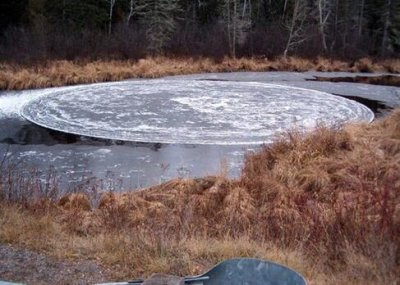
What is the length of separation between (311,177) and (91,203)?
366cm

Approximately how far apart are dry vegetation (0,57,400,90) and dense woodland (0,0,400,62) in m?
1.14

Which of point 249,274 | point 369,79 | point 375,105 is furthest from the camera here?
point 369,79

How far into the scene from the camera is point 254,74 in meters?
24.7

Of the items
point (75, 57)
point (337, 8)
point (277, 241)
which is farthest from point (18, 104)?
point (337, 8)

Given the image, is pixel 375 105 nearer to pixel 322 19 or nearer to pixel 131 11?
pixel 131 11

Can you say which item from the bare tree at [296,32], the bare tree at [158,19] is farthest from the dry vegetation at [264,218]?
the bare tree at [296,32]

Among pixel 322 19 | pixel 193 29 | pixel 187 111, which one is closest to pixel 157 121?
pixel 187 111

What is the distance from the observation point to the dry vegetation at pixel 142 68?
754 inches

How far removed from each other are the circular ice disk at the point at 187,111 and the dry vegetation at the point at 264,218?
8.44 ft

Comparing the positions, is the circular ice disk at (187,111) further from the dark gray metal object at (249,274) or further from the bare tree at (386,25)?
the bare tree at (386,25)

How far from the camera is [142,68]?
901 inches

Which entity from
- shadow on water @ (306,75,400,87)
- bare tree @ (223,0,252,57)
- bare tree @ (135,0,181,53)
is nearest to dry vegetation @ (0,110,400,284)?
shadow on water @ (306,75,400,87)

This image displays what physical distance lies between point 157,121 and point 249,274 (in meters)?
10.7

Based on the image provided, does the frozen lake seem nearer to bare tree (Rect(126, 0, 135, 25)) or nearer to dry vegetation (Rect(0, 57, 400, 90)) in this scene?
dry vegetation (Rect(0, 57, 400, 90))
